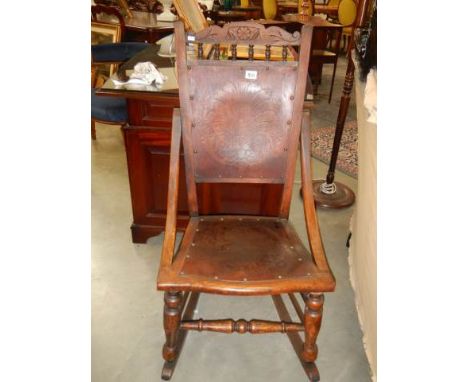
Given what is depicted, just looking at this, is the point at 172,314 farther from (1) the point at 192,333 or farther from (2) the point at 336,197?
(2) the point at 336,197

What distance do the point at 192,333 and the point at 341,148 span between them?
2.24 m

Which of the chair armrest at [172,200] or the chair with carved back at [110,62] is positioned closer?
the chair armrest at [172,200]

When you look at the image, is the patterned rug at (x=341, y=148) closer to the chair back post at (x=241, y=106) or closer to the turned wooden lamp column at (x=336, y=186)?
the turned wooden lamp column at (x=336, y=186)

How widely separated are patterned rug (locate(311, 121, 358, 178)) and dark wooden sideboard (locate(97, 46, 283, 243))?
130 cm

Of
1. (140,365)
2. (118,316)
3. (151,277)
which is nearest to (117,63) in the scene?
(151,277)

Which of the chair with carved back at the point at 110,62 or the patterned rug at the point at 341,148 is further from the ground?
the chair with carved back at the point at 110,62

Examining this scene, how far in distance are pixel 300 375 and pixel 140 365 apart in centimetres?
57

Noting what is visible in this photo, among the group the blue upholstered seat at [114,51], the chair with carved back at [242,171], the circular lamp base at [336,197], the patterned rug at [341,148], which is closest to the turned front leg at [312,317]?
the chair with carved back at [242,171]

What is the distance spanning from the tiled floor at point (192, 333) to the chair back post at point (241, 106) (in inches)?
22.3

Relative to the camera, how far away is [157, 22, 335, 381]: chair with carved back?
113 centimetres

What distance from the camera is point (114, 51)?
267 cm

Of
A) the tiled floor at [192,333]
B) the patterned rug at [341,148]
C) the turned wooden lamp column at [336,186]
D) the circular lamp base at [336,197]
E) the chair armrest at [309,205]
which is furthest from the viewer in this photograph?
the patterned rug at [341,148]

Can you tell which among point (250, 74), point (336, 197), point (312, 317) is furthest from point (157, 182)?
point (336, 197)

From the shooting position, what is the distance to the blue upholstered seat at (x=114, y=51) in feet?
8.63
